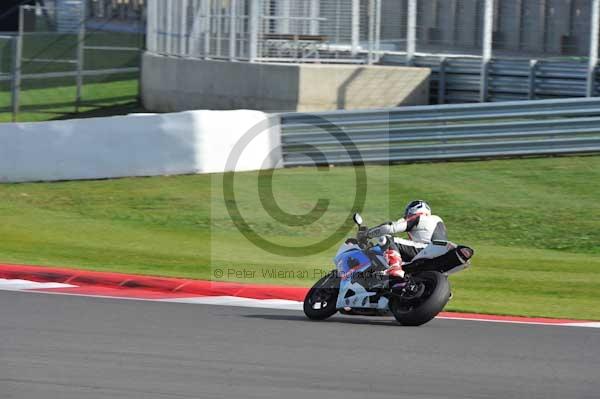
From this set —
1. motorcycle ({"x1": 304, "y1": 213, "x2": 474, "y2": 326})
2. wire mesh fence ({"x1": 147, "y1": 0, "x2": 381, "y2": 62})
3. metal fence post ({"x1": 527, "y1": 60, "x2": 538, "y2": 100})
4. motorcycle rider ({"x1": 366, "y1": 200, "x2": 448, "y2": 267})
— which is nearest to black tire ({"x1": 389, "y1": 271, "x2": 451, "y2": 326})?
motorcycle ({"x1": 304, "y1": 213, "x2": 474, "y2": 326})

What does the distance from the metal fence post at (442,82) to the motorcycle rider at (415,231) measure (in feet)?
43.8

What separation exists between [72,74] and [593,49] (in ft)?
41.7

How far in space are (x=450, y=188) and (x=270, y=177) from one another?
2.78 metres

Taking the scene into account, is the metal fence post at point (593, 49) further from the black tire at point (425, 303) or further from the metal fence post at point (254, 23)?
the black tire at point (425, 303)

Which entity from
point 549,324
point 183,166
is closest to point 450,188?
point 183,166

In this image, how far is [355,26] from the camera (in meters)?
23.0

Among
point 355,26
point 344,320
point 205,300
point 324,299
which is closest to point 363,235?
point 324,299

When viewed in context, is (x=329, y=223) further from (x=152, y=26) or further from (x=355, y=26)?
(x=152, y=26)

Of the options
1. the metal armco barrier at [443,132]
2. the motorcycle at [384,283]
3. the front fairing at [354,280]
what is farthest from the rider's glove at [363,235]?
the metal armco barrier at [443,132]

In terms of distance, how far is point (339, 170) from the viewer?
1795cm

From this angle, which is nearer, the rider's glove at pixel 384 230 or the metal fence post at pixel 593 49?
the rider's glove at pixel 384 230

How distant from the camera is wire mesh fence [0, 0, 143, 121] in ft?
87.1

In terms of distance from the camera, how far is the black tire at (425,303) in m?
9.24

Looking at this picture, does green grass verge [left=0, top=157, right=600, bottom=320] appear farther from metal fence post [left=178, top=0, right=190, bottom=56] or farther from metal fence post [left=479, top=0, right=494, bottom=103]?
metal fence post [left=178, top=0, right=190, bottom=56]
